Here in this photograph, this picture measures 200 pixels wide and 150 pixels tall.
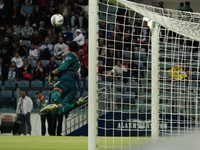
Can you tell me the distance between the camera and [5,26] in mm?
11180

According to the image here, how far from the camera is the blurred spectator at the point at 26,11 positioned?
11262 millimetres

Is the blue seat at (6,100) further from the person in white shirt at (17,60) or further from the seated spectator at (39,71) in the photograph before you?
the person in white shirt at (17,60)

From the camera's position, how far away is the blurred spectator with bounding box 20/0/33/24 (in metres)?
11.3

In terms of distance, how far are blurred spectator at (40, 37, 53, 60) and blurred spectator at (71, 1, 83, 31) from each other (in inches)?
45.0

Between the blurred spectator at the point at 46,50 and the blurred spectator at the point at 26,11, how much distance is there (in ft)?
4.68

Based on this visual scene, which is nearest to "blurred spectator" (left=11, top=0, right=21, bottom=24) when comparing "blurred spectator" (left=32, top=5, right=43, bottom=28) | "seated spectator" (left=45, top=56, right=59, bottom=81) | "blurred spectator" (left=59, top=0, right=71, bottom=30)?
"blurred spectator" (left=32, top=5, right=43, bottom=28)

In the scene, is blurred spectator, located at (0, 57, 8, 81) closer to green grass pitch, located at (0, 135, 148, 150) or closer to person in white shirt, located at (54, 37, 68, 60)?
person in white shirt, located at (54, 37, 68, 60)

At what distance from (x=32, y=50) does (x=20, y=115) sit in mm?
2460

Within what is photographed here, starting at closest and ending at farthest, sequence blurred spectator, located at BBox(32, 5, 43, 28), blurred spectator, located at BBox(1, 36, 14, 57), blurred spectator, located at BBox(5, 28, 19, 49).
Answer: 1. blurred spectator, located at BBox(1, 36, 14, 57)
2. blurred spectator, located at BBox(5, 28, 19, 49)
3. blurred spectator, located at BBox(32, 5, 43, 28)

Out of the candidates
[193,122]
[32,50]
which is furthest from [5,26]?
[193,122]

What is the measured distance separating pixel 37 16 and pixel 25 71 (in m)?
2.38

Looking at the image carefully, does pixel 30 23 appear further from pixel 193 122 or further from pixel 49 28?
pixel 193 122

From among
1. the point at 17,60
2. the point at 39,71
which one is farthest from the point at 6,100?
the point at 17,60

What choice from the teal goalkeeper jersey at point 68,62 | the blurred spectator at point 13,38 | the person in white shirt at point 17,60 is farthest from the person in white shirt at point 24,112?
the blurred spectator at point 13,38
